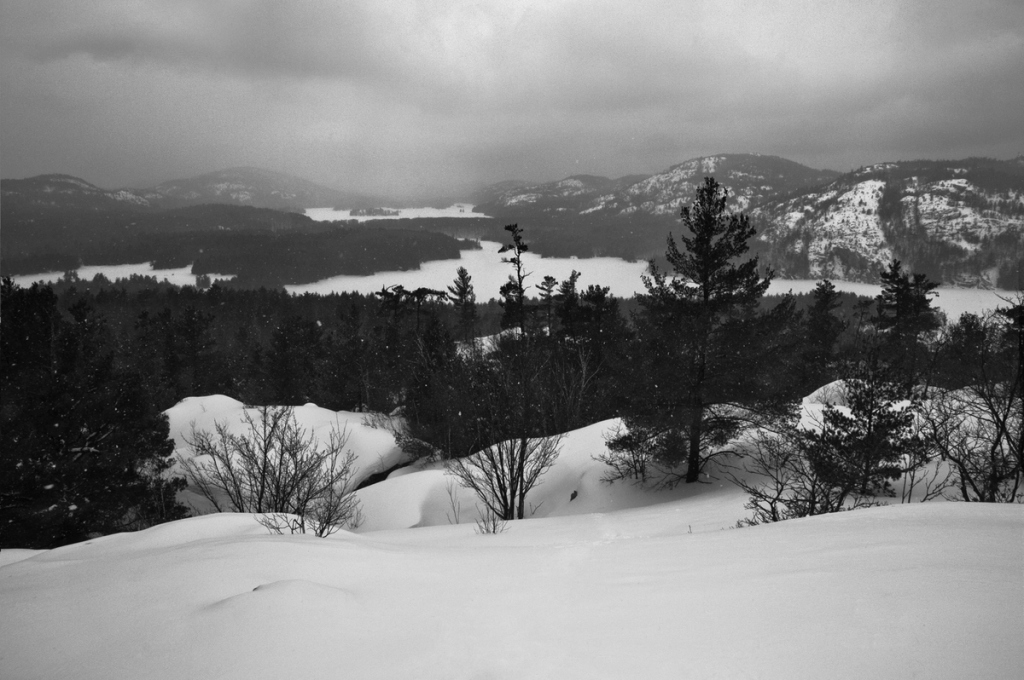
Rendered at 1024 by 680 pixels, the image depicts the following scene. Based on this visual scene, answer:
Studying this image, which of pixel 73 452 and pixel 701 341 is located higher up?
pixel 701 341

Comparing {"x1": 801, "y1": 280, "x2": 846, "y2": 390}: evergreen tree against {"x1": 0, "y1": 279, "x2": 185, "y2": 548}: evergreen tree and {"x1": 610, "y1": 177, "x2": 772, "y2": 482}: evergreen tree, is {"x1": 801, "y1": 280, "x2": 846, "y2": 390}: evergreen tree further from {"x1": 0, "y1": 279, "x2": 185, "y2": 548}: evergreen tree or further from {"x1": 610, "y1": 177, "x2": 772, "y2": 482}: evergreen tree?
{"x1": 0, "y1": 279, "x2": 185, "y2": 548}: evergreen tree

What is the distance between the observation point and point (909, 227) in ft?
502

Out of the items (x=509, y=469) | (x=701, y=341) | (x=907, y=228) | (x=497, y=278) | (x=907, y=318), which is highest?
(x=907, y=228)

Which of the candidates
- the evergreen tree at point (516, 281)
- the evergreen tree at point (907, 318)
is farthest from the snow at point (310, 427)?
the evergreen tree at point (907, 318)

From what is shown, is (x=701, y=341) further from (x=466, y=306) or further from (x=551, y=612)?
(x=466, y=306)

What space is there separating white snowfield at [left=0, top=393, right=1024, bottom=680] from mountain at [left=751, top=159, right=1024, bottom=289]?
157 metres

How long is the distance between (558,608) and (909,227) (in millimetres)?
198957

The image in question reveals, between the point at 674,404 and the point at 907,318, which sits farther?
the point at 907,318

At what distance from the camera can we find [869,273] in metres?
137

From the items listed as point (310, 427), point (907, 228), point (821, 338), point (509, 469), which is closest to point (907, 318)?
point (821, 338)

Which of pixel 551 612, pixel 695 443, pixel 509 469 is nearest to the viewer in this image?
pixel 551 612

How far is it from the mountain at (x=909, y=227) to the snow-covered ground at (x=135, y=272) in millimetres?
175218

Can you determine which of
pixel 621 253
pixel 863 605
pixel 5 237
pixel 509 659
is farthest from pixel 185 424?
pixel 5 237

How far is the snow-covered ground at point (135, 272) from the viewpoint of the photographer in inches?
5207
